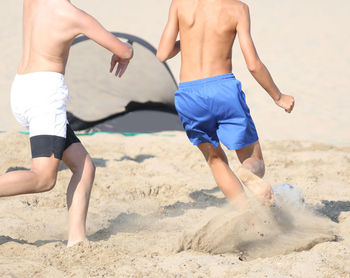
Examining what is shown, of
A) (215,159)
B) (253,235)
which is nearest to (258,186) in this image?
(253,235)

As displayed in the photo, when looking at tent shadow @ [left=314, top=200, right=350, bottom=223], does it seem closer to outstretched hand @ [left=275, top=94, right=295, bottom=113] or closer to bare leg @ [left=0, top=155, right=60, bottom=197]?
outstretched hand @ [left=275, top=94, right=295, bottom=113]

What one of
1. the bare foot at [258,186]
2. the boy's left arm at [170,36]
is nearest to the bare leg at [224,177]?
the bare foot at [258,186]

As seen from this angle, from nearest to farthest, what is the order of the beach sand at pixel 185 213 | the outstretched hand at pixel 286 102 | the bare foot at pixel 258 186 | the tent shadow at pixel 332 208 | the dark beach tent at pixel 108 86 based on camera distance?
the beach sand at pixel 185 213
the bare foot at pixel 258 186
the outstretched hand at pixel 286 102
the tent shadow at pixel 332 208
the dark beach tent at pixel 108 86

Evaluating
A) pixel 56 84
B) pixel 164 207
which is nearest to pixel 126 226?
Result: pixel 164 207

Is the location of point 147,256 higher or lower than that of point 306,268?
Answer: lower

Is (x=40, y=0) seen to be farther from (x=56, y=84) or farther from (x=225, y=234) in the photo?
(x=225, y=234)

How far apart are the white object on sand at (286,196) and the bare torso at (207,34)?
864 millimetres

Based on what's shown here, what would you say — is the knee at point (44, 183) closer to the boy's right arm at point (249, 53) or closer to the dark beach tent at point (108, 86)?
the boy's right arm at point (249, 53)

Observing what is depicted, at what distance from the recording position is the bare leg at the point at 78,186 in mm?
3131

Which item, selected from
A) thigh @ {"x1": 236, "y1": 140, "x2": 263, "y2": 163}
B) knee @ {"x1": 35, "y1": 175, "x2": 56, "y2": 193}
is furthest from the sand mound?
knee @ {"x1": 35, "y1": 175, "x2": 56, "y2": 193}

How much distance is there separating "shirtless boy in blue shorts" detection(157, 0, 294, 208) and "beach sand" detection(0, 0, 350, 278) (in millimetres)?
415

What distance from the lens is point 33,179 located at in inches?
115

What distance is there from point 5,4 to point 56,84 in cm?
1511

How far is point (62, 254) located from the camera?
2904 millimetres
